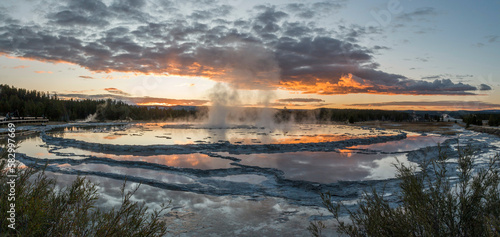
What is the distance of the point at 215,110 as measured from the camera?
45.5 m

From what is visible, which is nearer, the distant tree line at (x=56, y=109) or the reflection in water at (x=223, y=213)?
the reflection in water at (x=223, y=213)

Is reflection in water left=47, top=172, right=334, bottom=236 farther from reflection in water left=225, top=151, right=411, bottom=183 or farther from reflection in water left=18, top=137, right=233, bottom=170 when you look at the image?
reflection in water left=18, top=137, right=233, bottom=170

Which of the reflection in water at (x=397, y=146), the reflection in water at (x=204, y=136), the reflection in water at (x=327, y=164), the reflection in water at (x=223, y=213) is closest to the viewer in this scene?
the reflection in water at (x=223, y=213)

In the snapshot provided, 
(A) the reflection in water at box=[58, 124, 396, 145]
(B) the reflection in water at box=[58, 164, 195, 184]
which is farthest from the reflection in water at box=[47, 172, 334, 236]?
(A) the reflection in water at box=[58, 124, 396, 145]

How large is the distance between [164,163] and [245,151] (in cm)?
529

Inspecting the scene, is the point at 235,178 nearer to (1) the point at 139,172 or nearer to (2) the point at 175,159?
(1) the point at 139,172

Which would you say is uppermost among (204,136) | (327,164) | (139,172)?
(204,136)

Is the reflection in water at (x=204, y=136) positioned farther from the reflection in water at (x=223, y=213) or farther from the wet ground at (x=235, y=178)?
the reflection in water at (x=223, y=213)

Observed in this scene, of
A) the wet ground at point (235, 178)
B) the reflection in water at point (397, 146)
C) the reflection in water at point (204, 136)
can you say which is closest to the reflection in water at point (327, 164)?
the wet ground at point (235, 178)

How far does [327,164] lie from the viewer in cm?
1336

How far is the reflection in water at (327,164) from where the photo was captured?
10.9 m

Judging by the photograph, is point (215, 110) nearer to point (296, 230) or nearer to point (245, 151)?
point (245, 151)

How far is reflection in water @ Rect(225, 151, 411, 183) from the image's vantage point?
10.9 meters

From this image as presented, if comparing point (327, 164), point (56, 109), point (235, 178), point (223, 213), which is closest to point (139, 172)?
point (235, 178)
